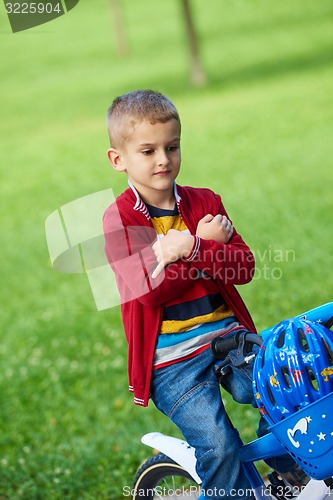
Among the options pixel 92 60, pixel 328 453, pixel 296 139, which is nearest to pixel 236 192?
pixel 296 139

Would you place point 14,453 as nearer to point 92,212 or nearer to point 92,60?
A: point 92,212

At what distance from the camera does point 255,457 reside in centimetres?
269

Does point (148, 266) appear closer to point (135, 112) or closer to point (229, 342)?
point (229, 342)

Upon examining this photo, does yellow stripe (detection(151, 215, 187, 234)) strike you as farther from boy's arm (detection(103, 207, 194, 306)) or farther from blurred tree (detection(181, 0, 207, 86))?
blurred tree (detection(181, 0, 207, 86))

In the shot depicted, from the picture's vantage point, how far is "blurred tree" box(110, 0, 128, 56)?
23.3 metres

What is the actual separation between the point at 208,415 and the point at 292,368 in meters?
0.44

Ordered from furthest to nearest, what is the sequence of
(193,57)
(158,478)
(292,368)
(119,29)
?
(119,29), (193,57), (158,478), (292,368)

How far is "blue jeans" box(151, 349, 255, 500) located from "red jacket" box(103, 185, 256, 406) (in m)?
0.10

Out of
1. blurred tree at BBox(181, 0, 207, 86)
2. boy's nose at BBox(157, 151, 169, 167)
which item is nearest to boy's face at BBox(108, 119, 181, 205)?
boy's nose at BBox(157, 151, 169, 167)

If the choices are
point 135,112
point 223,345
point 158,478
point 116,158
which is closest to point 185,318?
point 223,345

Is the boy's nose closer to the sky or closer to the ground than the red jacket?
closer to the sky

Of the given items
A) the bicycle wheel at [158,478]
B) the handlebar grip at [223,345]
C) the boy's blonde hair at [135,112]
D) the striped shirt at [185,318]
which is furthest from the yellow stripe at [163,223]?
the bicycle wheel at [158,478]

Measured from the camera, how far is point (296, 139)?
13.1 metres

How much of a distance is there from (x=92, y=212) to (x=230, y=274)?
0.61 m
